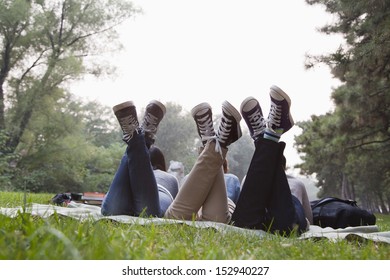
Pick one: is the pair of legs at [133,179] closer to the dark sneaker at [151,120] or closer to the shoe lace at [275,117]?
the dark sneaker at [151,120]

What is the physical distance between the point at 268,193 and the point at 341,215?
1107 mm

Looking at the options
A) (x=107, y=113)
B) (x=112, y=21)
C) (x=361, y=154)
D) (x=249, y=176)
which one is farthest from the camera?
(x=107, y=113)

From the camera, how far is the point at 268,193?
2018 mm

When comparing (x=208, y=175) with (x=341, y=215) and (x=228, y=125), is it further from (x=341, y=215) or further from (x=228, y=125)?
(x=341, y=215)

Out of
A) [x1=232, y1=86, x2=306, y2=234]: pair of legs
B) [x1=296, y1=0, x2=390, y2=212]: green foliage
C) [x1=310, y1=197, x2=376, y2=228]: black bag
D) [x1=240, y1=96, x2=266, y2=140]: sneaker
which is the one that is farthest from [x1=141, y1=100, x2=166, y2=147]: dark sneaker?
[x1=296, y1=0, x2=390, y2=212]: green foliage

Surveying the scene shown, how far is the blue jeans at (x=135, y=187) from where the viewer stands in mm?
2227

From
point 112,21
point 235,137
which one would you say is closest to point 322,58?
point 235,137

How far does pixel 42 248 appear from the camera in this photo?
870 millimetres

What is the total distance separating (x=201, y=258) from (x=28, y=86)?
15.2m

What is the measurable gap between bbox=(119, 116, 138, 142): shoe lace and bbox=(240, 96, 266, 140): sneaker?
645mm

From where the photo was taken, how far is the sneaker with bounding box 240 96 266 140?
2.13 metres

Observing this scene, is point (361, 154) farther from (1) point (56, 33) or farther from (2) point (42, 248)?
(1) point (56, 33)

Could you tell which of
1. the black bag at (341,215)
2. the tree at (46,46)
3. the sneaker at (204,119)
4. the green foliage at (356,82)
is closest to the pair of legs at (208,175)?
the sneaker at (204,119)

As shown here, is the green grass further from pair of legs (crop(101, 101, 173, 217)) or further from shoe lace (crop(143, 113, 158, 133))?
shoe lace (crop(143, 113, 158, 133))
